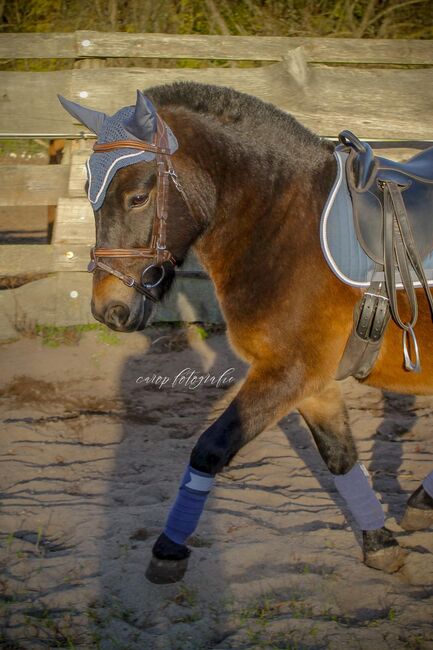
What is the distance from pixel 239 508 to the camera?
4309 mm

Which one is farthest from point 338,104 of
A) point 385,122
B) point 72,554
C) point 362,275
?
point 72,554

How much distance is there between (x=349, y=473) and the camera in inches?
153

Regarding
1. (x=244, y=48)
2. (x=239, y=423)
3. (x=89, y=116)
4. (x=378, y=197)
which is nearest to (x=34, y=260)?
(x=244, y=48)

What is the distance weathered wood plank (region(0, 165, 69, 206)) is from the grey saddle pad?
149 inches

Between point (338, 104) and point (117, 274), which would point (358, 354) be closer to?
point (117, 274)

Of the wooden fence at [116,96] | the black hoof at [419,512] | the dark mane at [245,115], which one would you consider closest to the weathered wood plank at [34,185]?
the wooden fence at [116,96]

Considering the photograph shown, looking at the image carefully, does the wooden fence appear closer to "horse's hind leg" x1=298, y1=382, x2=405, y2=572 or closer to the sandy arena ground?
the sandy arena ground

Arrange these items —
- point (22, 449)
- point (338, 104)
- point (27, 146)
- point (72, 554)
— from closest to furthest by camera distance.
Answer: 1. point (72, 554)
2. point (22, 449)
3. point (338, 104)
4. point (27, 146)

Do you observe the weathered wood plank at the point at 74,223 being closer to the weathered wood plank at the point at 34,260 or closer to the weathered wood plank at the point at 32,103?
the weathered wood plank at the point at 34,260

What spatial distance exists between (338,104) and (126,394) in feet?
10.3

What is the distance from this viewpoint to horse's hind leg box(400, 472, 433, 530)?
3990mm

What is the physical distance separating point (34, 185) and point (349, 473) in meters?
4.09

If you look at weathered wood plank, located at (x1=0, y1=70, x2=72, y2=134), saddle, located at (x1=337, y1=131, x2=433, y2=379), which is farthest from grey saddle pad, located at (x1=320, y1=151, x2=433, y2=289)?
weathered wood plank, located at (x1=0, y1=70, x2=72, y2=134)

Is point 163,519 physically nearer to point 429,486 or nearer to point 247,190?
point 429,486
